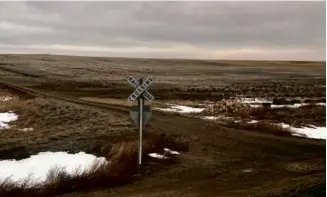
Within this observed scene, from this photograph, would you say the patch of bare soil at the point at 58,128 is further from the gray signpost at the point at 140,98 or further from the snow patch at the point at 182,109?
the snow patch at the point at 182,109

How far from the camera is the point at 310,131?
93.0 feet

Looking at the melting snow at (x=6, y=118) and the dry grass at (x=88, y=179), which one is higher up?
the dry grass at (x=88, y=179)

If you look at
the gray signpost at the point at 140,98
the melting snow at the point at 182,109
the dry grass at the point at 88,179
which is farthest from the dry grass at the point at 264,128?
the gray signpost at the point at 140,98

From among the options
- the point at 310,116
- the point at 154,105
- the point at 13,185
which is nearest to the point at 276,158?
the point at 13,185

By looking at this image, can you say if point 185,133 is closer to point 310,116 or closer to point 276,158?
point 276,158

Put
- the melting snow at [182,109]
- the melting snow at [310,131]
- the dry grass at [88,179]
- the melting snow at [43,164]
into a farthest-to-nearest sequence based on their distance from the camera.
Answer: the melting snow at [182,109]
the melting snow at [310,131]
the melting snow at [43,164]
the dry grass at [88,179]

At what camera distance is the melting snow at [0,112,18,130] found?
91.1 ft

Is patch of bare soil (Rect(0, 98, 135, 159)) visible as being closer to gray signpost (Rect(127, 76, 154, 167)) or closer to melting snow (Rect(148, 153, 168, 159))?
melting snow (Rect(148, 153, 168, 159))

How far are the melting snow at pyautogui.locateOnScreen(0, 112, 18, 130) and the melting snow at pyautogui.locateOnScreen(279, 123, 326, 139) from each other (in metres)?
15.6

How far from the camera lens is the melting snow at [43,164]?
1578cm

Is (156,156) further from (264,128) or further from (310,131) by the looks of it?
(310,131)

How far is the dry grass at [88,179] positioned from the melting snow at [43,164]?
0.36 metres

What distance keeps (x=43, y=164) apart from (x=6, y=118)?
13.6m

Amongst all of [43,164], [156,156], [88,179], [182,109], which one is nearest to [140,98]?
[88,179]
